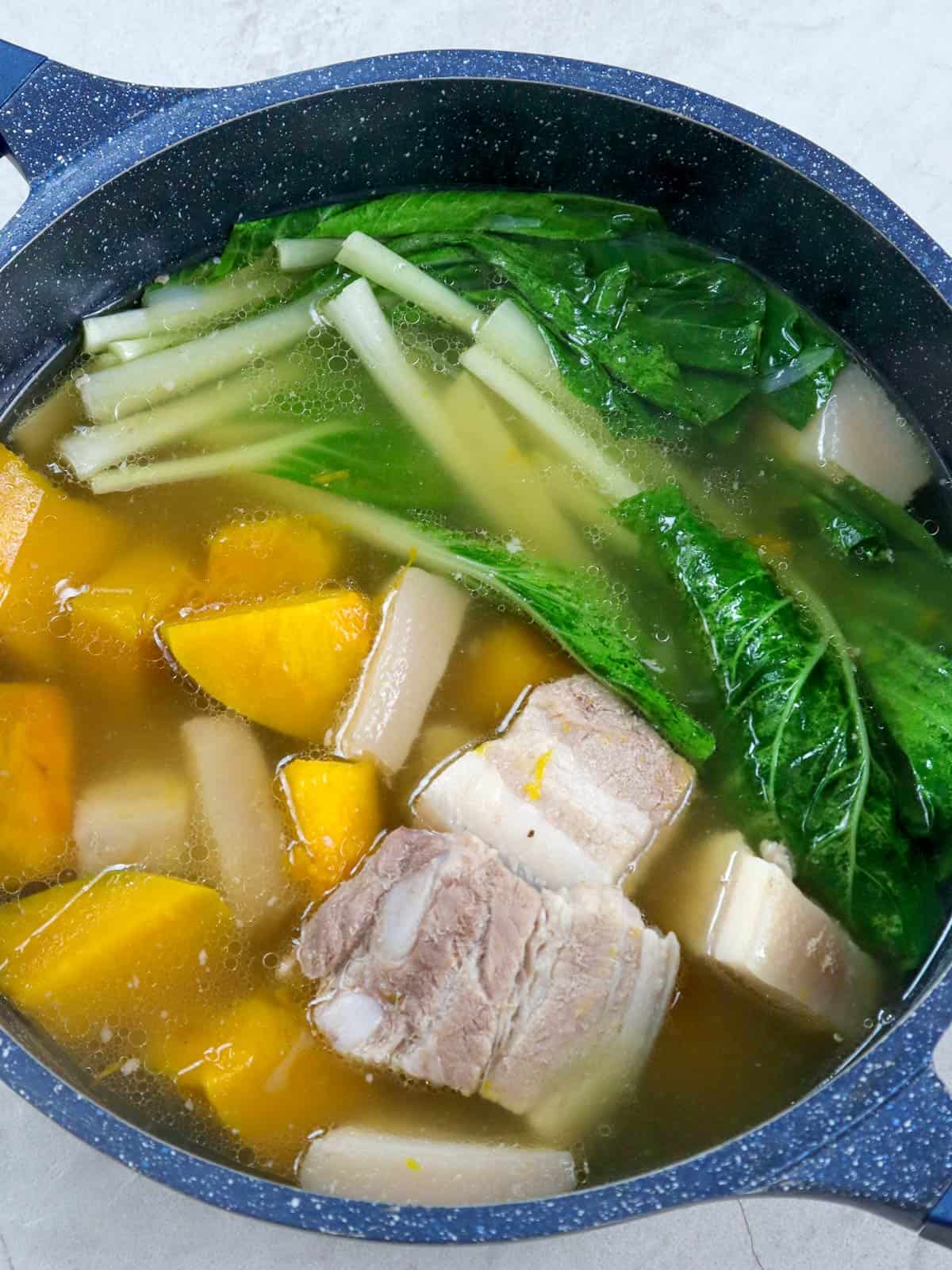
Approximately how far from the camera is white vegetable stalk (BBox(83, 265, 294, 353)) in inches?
93.5

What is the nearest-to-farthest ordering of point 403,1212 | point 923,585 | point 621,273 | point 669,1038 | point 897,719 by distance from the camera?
1. point 403,1212
2. point 669,1038
3. point 897,719
4. point 923,585
5. point 621,273

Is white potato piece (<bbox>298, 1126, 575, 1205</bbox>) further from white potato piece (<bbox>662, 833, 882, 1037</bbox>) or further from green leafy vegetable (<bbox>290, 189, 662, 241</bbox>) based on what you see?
green leafy vegetable (<bbox>290, 189, 662, 241</bbox>)

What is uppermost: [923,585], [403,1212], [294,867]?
[923,585]

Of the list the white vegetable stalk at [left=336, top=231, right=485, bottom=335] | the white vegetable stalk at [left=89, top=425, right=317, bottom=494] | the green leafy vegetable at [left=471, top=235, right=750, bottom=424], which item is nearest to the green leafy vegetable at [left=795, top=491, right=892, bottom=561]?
the green leafy vegetable at [left=471, top=235, right=750, bottom=424]

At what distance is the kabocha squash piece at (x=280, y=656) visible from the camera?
2.02 m

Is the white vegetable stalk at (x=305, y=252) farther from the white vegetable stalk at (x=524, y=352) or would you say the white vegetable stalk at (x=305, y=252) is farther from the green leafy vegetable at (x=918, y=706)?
the green leafy vegetable at (x=918, y=706)

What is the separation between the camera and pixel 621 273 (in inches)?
91.6

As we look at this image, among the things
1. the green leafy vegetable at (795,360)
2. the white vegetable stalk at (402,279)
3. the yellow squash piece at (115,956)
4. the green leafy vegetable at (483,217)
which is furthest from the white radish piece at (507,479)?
the yellow squash piece at (115,956)

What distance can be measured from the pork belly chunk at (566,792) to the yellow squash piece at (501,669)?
3.5 inches

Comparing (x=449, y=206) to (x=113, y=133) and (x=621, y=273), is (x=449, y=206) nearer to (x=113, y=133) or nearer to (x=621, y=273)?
(x=621, y=273)

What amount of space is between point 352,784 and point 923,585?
1.13 m

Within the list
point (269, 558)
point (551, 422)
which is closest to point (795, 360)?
point (551, 422)

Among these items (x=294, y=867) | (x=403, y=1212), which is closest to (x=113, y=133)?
(x=294, y=867)

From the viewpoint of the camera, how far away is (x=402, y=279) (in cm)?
235
